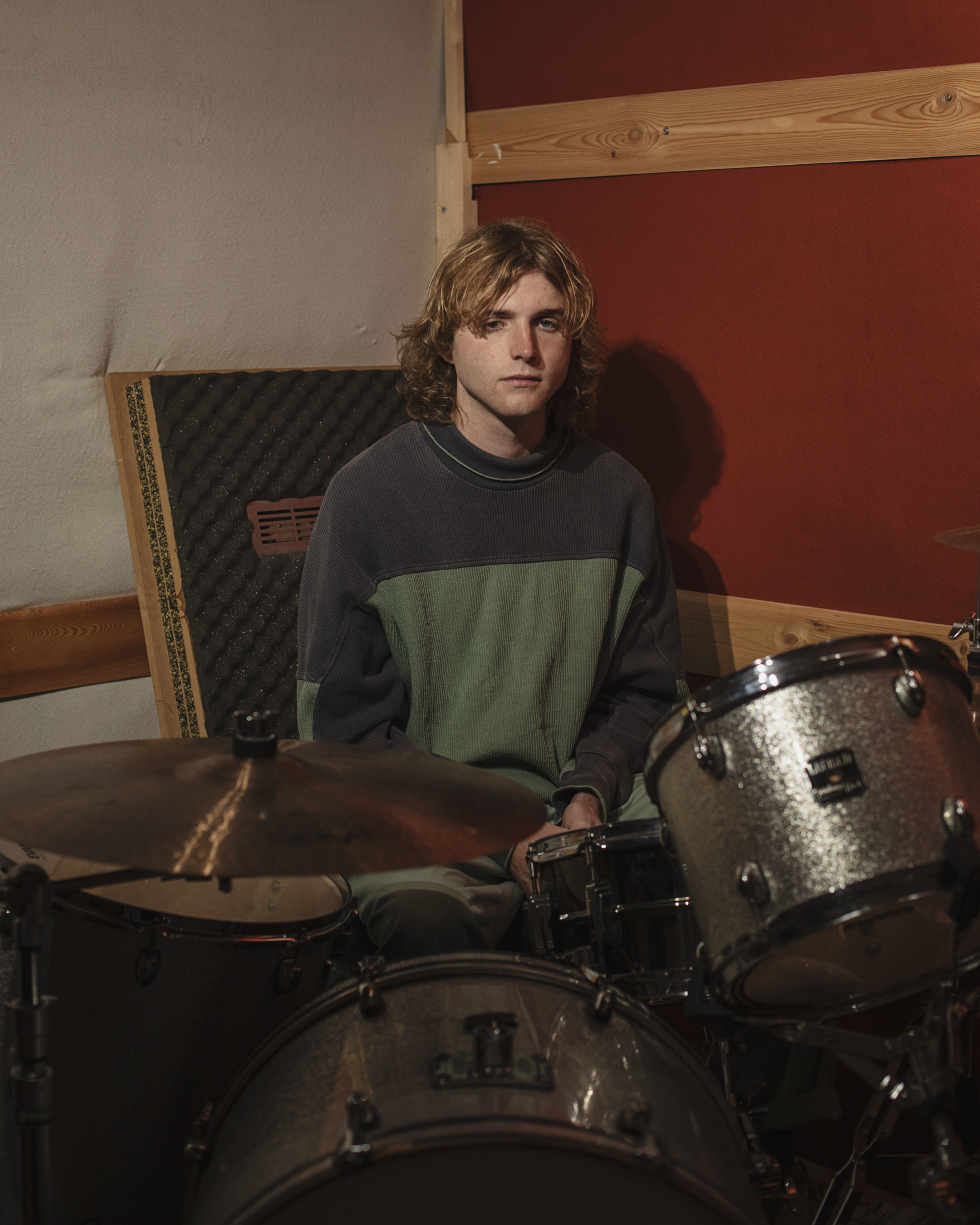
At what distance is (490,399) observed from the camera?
2.05 m

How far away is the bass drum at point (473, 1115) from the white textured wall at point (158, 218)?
4.59ft

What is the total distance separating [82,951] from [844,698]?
0.94 metres

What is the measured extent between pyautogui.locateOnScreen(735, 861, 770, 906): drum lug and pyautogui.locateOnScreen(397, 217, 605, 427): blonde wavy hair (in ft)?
3.91

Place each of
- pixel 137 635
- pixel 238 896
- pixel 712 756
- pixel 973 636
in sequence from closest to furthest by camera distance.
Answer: pixel 712 756 → pixel 238 896 → pixel 973 636 → pixel 137 635

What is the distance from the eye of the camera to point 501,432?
210 cm

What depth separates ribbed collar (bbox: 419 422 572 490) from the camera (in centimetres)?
205

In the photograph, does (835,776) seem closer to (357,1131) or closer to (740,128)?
(357,1131)

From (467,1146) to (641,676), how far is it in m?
1.20

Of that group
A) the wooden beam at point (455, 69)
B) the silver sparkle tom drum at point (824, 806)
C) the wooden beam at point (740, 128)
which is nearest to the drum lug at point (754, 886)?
the silver sparkle tom drum at point (824, 806)

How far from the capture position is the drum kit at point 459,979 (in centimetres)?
110

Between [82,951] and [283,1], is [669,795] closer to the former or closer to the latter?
[82,951]

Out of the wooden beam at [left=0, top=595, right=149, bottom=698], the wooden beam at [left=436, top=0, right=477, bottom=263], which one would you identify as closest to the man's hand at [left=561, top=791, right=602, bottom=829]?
the wooden beam at [left=0, top=595, right=149, bottom=698]

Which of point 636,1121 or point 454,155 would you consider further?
point 454,155

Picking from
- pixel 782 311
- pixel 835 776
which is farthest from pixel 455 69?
pixel 835 776
